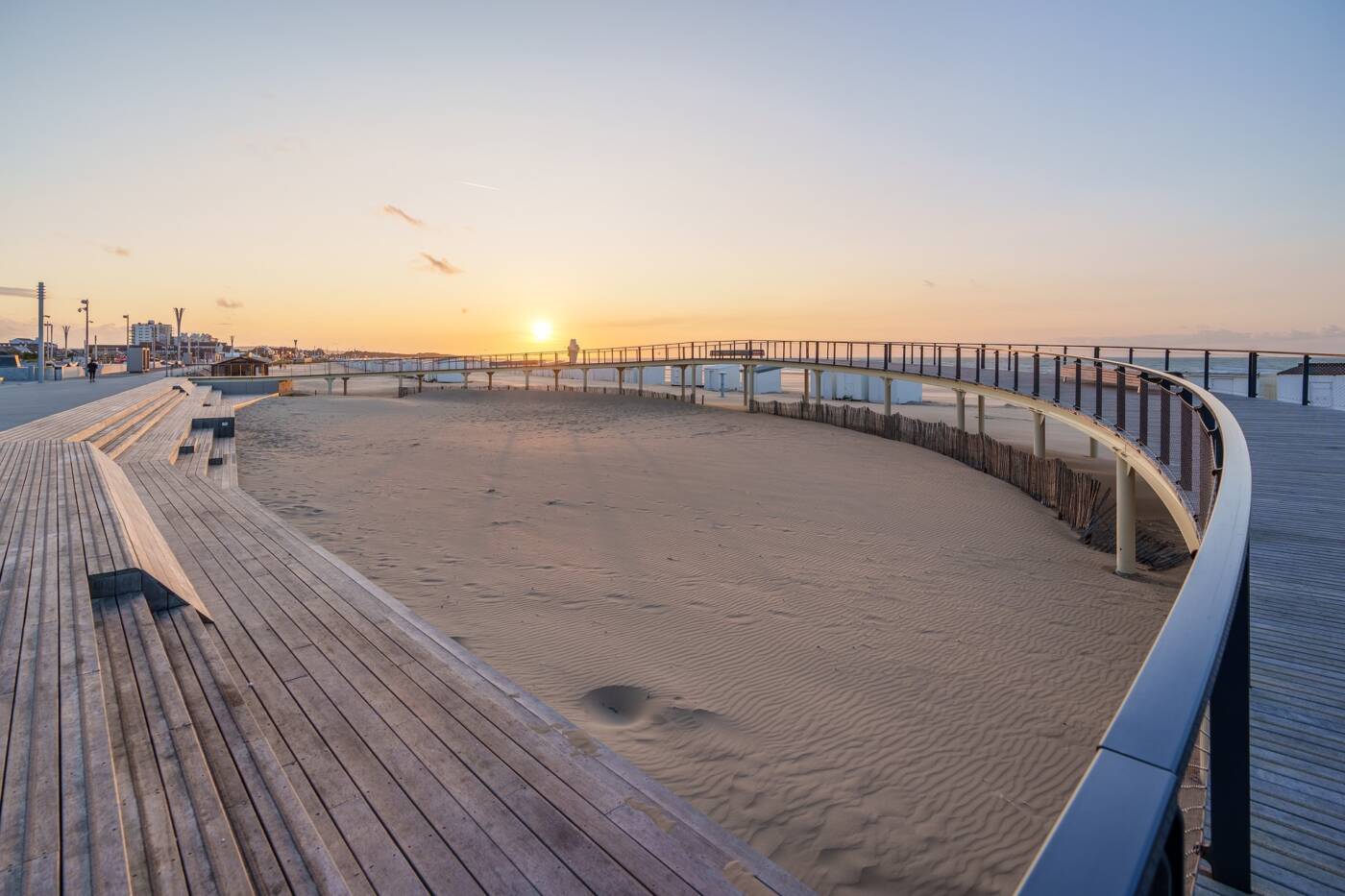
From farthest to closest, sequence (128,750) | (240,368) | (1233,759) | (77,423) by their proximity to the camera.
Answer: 1. (240,368)
2. (77,423)
3. (128,750)
4. (1233,759)

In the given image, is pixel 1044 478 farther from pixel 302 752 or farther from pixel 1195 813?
pixel 302 752

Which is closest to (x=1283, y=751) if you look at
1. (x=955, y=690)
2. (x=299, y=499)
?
(x=955, y=690)

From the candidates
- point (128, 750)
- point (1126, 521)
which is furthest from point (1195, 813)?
point (1126, 521)

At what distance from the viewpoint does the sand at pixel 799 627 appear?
4883 mm

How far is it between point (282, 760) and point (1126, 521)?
11783 mm

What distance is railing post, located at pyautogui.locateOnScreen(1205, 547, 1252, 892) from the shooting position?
1.88 m

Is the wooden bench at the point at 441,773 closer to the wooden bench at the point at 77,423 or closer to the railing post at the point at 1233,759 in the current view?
the railing post at the point at 1233,759

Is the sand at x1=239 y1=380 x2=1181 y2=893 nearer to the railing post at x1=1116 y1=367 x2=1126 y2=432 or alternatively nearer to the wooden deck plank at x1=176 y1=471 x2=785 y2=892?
the wooden deck plank at x1=176 y1=471 x2=785 y2=892

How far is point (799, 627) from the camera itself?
781 centimetres

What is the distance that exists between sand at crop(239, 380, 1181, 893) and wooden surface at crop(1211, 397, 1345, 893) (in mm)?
2114

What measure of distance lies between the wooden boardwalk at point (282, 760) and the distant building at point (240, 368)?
4870cm

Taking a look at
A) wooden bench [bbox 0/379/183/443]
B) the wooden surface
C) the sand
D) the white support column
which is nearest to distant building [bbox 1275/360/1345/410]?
the sand

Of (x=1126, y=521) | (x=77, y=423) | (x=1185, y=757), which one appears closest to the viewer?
(x=1185, y=757)

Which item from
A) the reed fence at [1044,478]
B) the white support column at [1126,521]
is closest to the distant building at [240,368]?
the reed fence at [1044,478]
